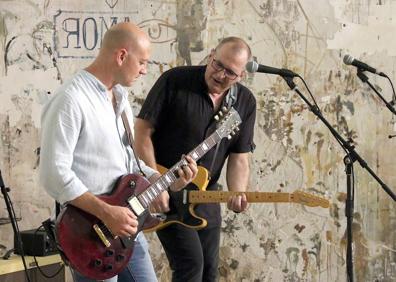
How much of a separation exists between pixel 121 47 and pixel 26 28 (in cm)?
177

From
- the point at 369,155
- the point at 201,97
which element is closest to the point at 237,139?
the point at 201,97

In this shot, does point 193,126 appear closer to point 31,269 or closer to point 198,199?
point 198,199

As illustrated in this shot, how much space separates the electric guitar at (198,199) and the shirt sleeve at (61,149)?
1015 mm

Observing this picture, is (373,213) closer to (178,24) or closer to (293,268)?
(293,268)

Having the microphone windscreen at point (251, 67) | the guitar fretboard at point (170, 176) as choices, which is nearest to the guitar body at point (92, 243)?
the guitar fretboard at point (170, 176)

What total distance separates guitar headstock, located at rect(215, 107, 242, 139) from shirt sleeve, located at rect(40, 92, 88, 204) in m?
1.12

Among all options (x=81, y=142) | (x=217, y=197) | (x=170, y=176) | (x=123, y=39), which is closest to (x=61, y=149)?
(x=81, y=142)

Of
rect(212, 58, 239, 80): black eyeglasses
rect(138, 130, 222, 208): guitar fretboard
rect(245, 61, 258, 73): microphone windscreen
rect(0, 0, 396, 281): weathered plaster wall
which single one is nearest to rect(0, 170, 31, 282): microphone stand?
rect(0, 0, 396, 281): weathered plaster wall

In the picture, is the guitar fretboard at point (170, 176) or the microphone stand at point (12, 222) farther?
the microphone stand at point (12, 222)

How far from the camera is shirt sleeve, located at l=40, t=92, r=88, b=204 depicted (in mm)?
2443

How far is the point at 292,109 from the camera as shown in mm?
4586

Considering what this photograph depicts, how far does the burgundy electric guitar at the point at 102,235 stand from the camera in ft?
8.38

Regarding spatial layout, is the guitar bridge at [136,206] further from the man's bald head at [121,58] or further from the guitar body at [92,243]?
the man's bald head at [121,58]

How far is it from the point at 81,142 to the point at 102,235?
365mm
